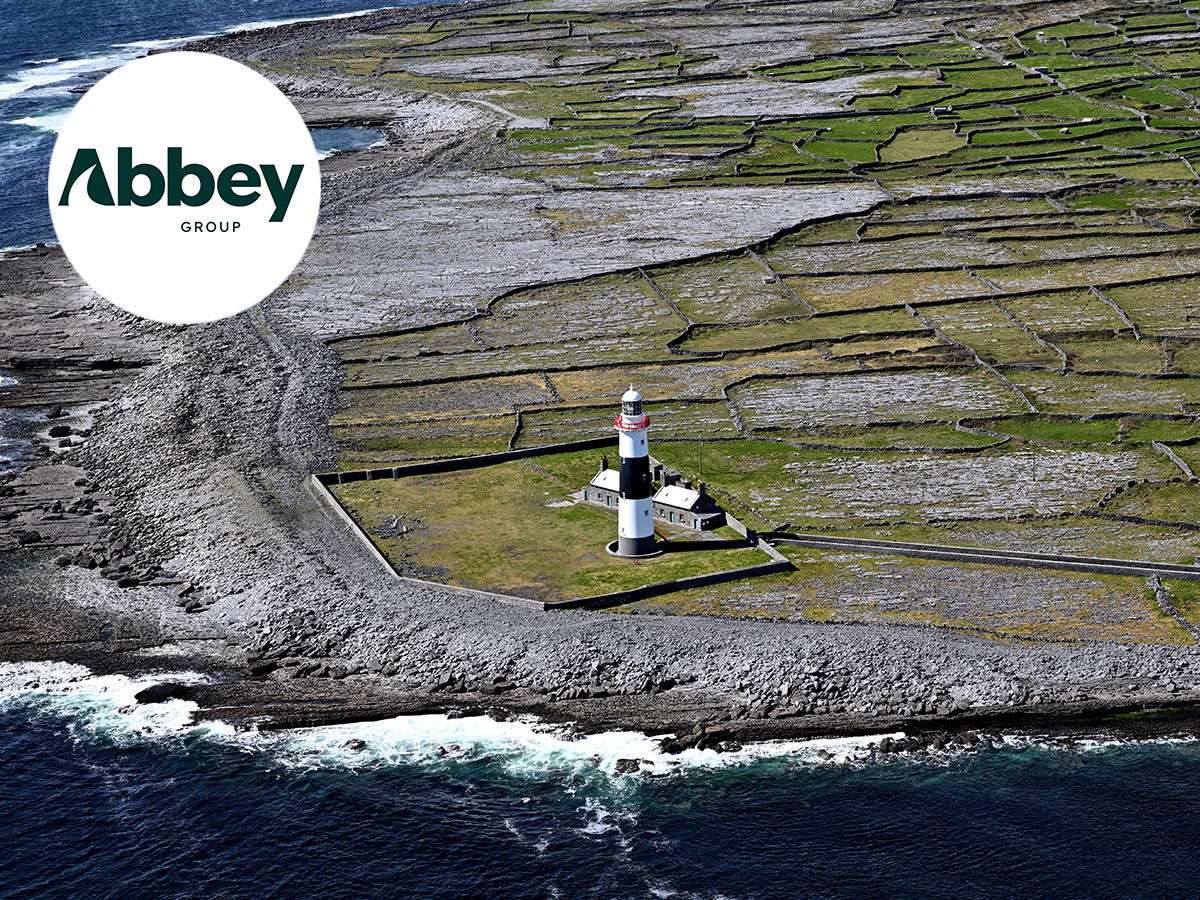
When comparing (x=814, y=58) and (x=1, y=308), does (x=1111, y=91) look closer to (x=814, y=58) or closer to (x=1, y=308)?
(x=814, y=58)

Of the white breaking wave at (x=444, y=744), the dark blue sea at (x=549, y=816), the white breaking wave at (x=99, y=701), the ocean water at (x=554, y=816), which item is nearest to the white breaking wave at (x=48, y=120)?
the white breaking wave at (x=99, y=701)

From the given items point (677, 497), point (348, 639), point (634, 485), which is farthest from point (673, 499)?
point (348, 639)

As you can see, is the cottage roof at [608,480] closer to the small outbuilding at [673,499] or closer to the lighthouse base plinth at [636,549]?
the small outbuilding at [673,499]

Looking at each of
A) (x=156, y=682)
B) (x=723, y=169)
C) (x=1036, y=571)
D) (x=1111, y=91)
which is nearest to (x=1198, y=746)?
(x=1036, y=571)

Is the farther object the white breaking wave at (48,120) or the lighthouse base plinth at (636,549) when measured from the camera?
the white breaking wave at (48,120)

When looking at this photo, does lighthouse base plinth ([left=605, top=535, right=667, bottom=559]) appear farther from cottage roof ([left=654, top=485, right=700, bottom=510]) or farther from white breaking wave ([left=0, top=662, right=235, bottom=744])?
white breaking wave ([left=0, top=662, right=235, bottom=744])

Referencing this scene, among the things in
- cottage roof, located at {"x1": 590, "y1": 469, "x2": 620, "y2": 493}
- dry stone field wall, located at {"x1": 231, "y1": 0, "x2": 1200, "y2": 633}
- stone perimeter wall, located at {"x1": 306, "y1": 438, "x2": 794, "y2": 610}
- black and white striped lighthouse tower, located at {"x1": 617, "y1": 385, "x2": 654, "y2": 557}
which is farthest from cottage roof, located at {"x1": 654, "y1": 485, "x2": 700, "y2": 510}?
dry stone field wall, located at {"x1": 231, "y1": 0, "x2": 1200, "y2": 633}
